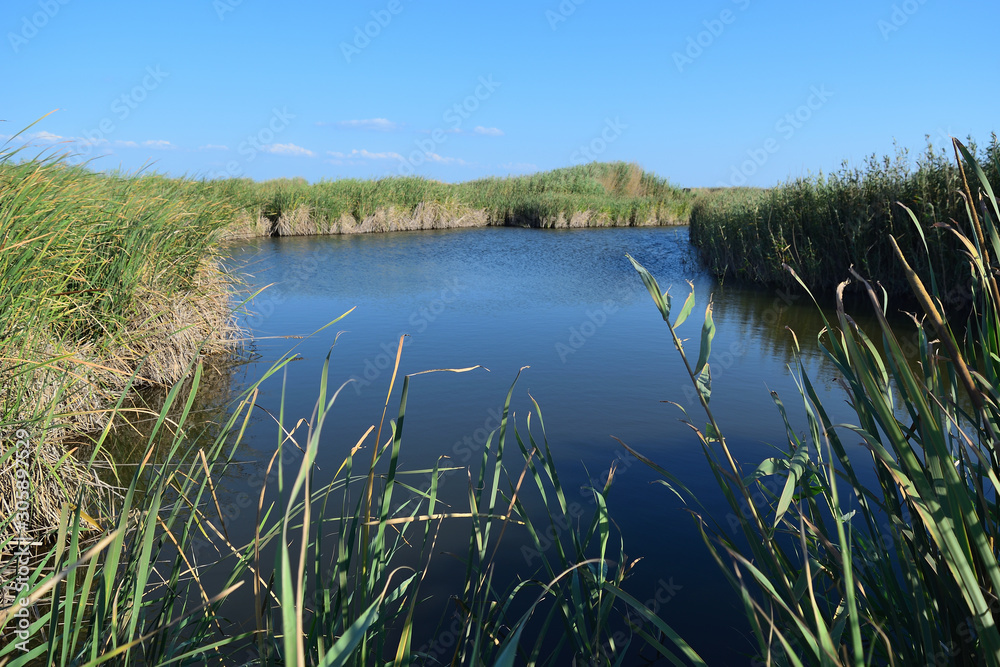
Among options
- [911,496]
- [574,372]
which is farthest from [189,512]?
[574,372]

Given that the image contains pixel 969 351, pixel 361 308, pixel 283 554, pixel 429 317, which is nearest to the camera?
pixel 283 554

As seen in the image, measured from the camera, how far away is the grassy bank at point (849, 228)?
7031 millimetres

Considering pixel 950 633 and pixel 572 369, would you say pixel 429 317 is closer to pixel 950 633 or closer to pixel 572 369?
pixel 572 369

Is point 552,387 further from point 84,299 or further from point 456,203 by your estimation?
point 456,203

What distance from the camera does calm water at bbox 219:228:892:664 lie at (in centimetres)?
285

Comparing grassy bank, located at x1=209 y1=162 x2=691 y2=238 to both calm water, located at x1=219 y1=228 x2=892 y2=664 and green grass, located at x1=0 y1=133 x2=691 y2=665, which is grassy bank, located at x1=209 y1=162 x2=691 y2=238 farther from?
green grass, located at x1=0 y1=133 x2=691 y2=665

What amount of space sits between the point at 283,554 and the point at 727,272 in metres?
11.5

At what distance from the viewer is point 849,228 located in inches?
324

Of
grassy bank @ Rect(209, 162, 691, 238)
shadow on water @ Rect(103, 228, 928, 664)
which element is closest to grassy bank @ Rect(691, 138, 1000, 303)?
shadow on water @ Rect(103, 228, 928, 664)

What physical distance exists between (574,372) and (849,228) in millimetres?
5165

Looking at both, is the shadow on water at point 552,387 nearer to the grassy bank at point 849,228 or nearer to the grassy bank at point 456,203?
the grassy bank at point 849,228

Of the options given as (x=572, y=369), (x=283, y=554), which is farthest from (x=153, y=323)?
(x=283, y=554)

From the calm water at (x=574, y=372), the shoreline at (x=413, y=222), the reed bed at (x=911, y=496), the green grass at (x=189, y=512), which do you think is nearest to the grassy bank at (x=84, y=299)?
the green grass at (x=189, y=512)

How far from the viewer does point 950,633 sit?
103cm
